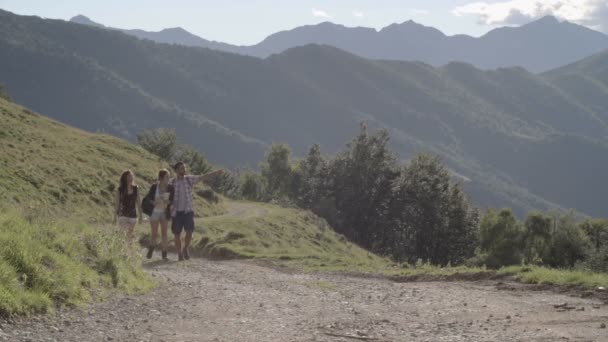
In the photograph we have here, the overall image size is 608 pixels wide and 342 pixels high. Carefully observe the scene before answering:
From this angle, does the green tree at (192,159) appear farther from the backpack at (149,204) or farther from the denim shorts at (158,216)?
the denim shorts at (158,216)

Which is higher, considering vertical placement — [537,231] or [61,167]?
[61,167]

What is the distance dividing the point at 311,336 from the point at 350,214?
255ft

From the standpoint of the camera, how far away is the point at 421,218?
80.7 metres

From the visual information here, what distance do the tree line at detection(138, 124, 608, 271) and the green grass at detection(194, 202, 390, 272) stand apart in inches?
782

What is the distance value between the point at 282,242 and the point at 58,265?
33.4 m

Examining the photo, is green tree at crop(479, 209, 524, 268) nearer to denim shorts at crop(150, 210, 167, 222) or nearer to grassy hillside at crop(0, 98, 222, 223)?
grassy hillside at crop(0, 98, 222, 223)

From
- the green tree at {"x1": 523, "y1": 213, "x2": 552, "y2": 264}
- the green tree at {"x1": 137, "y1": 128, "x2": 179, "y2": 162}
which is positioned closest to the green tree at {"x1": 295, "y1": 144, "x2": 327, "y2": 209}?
the green tree at {"x1": 137, "y1": 128, "x2": 179, "y2": 162}

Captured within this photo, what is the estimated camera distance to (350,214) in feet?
286

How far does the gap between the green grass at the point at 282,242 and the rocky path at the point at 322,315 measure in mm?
7000

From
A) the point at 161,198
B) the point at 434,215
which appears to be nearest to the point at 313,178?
the point at 434,215

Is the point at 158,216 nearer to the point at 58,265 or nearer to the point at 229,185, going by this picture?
the point at 58,265

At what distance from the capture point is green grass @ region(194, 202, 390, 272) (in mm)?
24578

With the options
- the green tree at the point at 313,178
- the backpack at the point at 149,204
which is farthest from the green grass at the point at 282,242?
the green tree at the point at 313,178

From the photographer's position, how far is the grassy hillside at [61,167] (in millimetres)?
38750
